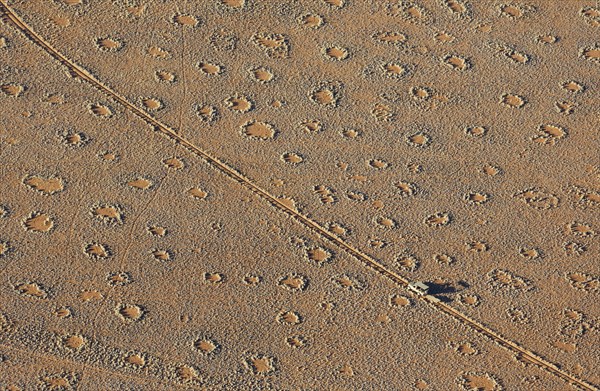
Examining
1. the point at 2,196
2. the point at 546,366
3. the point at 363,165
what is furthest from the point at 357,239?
the point at 2,196

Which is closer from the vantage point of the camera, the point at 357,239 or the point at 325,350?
the point at 325,350

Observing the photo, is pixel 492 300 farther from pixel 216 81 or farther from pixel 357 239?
pixel 216 81

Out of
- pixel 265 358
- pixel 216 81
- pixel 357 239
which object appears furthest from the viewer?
pixel 216 81

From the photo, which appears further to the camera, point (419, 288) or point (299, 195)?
point (299, 195)

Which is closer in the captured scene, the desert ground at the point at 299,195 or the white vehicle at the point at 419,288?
the desert ground at the point at 299,195
